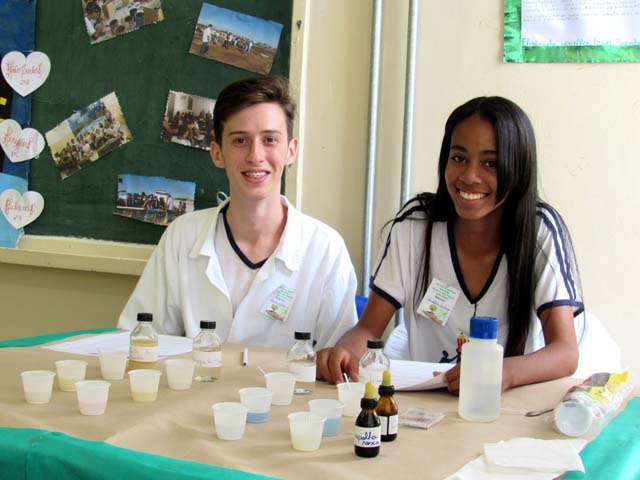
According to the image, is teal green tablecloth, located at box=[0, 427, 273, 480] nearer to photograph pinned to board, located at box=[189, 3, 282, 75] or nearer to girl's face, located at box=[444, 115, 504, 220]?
girl's face, located at box=[444, 115, 504, 220]

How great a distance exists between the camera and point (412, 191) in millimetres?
2680

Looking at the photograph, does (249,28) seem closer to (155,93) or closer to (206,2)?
(206,2)

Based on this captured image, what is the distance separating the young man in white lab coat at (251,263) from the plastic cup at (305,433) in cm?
110

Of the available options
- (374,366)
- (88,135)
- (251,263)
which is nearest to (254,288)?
(251,263)

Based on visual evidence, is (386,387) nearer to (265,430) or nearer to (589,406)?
(265,430)

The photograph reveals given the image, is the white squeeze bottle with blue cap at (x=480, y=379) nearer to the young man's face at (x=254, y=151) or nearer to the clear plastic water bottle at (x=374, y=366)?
the clear plastic water bottle at (x=374, y=366)

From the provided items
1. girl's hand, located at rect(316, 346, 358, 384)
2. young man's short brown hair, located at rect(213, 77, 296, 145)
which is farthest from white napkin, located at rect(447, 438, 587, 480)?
young man's short brown hair, located at rect(213, 77, 296, 145)

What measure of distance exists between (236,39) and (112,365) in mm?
1799

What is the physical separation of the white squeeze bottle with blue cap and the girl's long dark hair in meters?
0.55

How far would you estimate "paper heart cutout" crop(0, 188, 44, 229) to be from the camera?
3.27 m

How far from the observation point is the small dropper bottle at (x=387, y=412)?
113cm

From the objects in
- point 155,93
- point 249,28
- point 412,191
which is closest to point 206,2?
point 249,28

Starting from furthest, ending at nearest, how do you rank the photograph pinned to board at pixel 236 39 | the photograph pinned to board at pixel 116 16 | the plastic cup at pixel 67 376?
the photograph pinned to board at pixel 116 16, the photograph pinned to board at pixel 236 39, the plastic cup at pixel 67 376

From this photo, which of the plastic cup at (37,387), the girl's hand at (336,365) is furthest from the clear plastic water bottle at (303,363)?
the plastic cup at (37,387)
